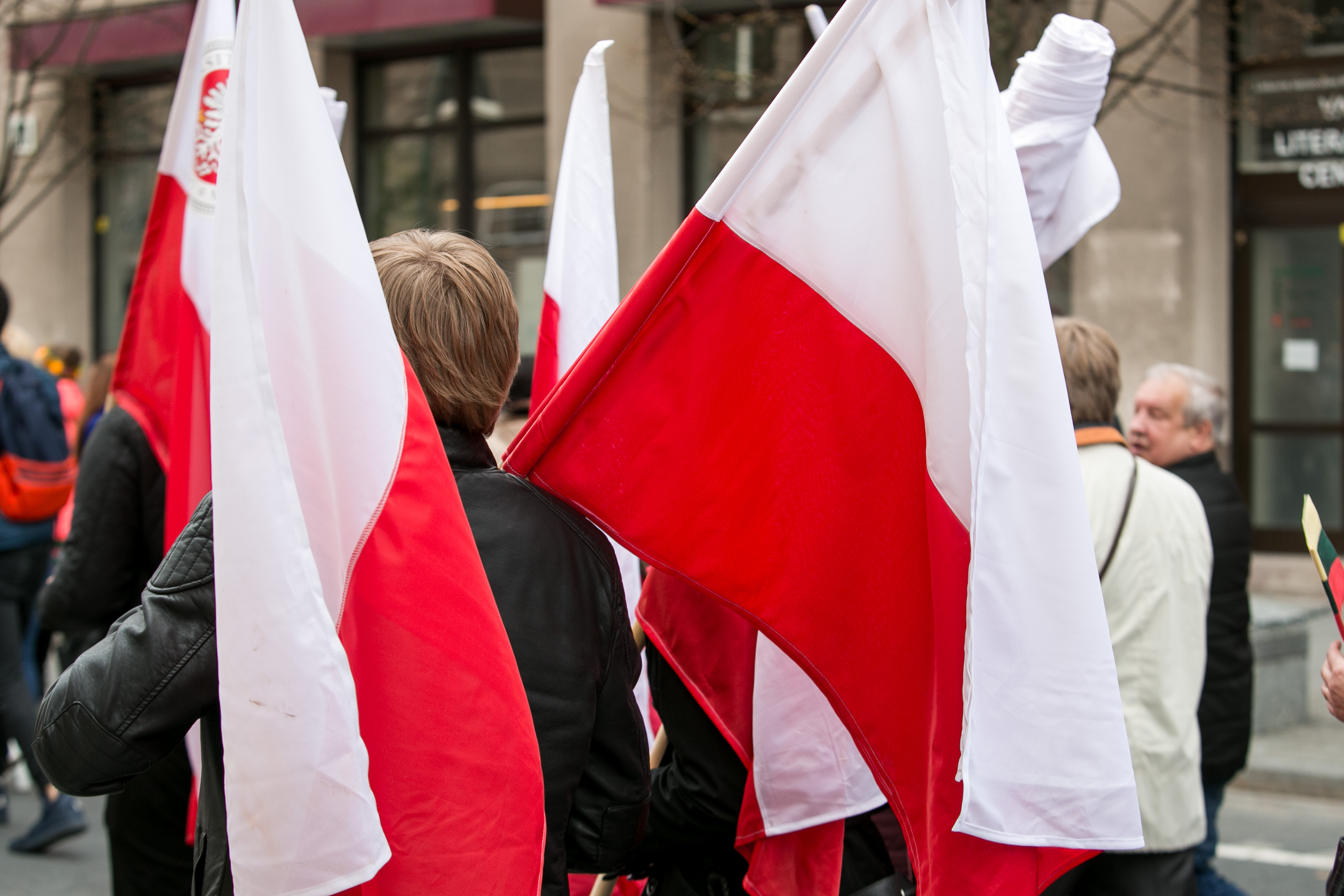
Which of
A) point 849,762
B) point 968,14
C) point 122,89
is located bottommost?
point 849,762

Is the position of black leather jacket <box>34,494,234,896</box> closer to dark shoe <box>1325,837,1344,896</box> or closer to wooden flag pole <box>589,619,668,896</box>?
wooden flag pole <box>589,619,668,896</box>

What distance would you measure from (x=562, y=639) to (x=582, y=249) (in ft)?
4.87

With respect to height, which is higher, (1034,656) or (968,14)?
(968,14)

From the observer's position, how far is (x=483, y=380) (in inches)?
80.7

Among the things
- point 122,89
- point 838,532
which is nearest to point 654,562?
point 838,532

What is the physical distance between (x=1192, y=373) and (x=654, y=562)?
9.50ft

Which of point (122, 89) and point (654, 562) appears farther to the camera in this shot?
point (122, 89)

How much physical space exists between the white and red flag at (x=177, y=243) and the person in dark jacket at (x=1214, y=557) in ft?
9.42

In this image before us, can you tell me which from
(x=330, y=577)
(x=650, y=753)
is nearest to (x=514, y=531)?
(x=330, y=577)

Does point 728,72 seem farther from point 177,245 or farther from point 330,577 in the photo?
point 330,577

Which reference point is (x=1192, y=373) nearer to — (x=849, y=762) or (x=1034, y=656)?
(x=849, y=762)

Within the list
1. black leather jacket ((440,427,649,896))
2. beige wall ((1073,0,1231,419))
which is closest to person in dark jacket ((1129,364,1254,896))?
black leather jacket ((440,427,649,896))

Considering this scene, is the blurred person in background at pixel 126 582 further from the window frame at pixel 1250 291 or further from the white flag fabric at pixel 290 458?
the window frame at pixel 1250 291

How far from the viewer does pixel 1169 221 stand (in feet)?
34.4
